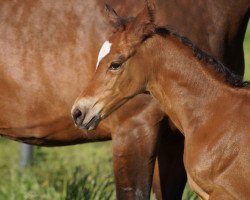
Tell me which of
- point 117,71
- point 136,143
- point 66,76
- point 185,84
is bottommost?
point 136,143

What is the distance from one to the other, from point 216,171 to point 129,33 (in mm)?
998

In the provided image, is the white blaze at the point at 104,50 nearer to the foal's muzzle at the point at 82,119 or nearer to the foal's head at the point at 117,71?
the foal's head at the point at 117,71

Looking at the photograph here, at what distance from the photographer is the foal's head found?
7199 millimetres

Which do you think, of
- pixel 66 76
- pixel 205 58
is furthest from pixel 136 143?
pixel 205 58

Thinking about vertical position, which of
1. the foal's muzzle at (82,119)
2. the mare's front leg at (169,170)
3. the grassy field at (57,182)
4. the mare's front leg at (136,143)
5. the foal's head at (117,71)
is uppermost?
the foal's head at (117,71)

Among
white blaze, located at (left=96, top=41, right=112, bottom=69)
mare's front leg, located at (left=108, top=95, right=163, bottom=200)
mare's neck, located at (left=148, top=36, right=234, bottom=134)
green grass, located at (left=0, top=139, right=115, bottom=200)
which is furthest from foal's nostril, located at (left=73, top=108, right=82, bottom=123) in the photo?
green grass, located at (left=0, top=139, right=115, bottom=200)

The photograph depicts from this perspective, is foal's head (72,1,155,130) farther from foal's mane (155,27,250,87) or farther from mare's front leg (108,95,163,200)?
mare's front leg (108,95,163,200)

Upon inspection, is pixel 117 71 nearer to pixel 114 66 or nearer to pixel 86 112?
pixel 114 66

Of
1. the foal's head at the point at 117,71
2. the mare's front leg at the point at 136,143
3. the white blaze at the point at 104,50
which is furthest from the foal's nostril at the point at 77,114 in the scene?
the mare's front leg at the point at 136,143

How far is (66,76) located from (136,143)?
690 mm

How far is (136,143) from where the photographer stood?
7.86 meters

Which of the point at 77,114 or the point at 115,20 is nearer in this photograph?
the point at 77,114

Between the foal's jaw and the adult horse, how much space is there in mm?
609

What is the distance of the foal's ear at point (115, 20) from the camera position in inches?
287
